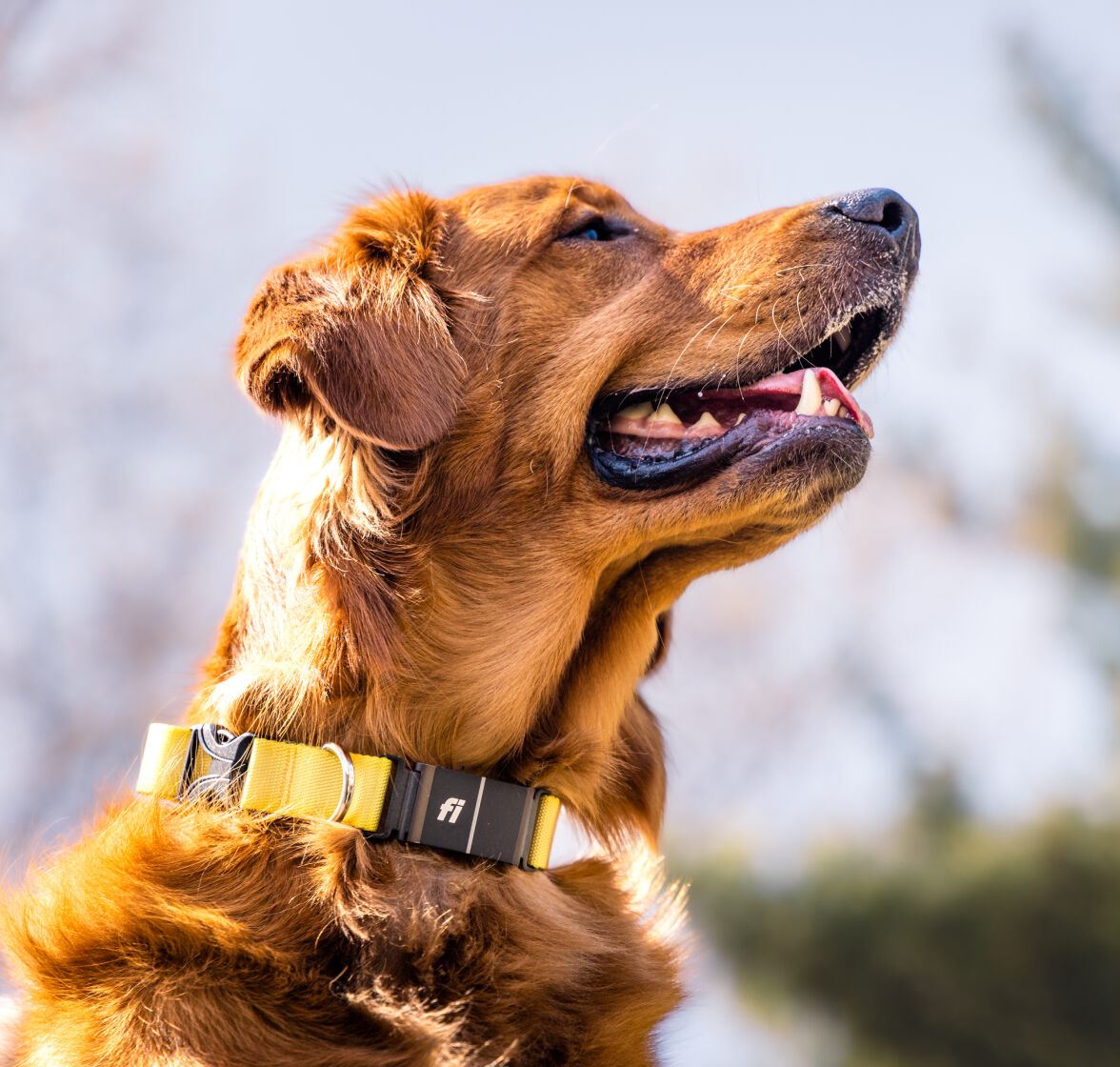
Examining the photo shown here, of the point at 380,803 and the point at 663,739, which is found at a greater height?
the point at 663,739

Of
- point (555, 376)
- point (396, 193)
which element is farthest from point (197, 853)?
point (396, 193)

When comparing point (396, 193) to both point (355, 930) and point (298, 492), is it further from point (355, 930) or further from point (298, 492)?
point (355, 930)

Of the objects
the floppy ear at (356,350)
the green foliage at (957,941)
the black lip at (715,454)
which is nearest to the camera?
the floppy ear at (356,350)

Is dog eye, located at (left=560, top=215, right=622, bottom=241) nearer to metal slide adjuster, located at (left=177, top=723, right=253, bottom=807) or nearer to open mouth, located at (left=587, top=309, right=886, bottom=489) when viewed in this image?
open mouth, located at (left=587, top=309, right=886, bottom=489)

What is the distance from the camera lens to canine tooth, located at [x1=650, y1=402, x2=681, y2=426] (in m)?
2.69

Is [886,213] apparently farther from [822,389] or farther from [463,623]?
[463,623]

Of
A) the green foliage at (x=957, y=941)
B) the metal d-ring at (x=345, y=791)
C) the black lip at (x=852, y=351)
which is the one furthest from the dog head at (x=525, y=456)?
the green foliage at (x=957, y=941)

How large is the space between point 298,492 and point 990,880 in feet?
22.4

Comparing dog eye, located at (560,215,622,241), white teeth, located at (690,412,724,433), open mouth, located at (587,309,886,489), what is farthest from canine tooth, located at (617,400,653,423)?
dog eye, located at (560,215,622,241)

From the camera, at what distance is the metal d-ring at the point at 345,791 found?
2199mm

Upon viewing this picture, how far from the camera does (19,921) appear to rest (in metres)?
2.29

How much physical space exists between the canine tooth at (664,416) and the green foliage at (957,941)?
6.16 meters

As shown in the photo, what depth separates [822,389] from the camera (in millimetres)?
2650

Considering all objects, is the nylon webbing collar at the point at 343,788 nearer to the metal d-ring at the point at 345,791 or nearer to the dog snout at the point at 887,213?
the metal d-ring at the point at 345,791
